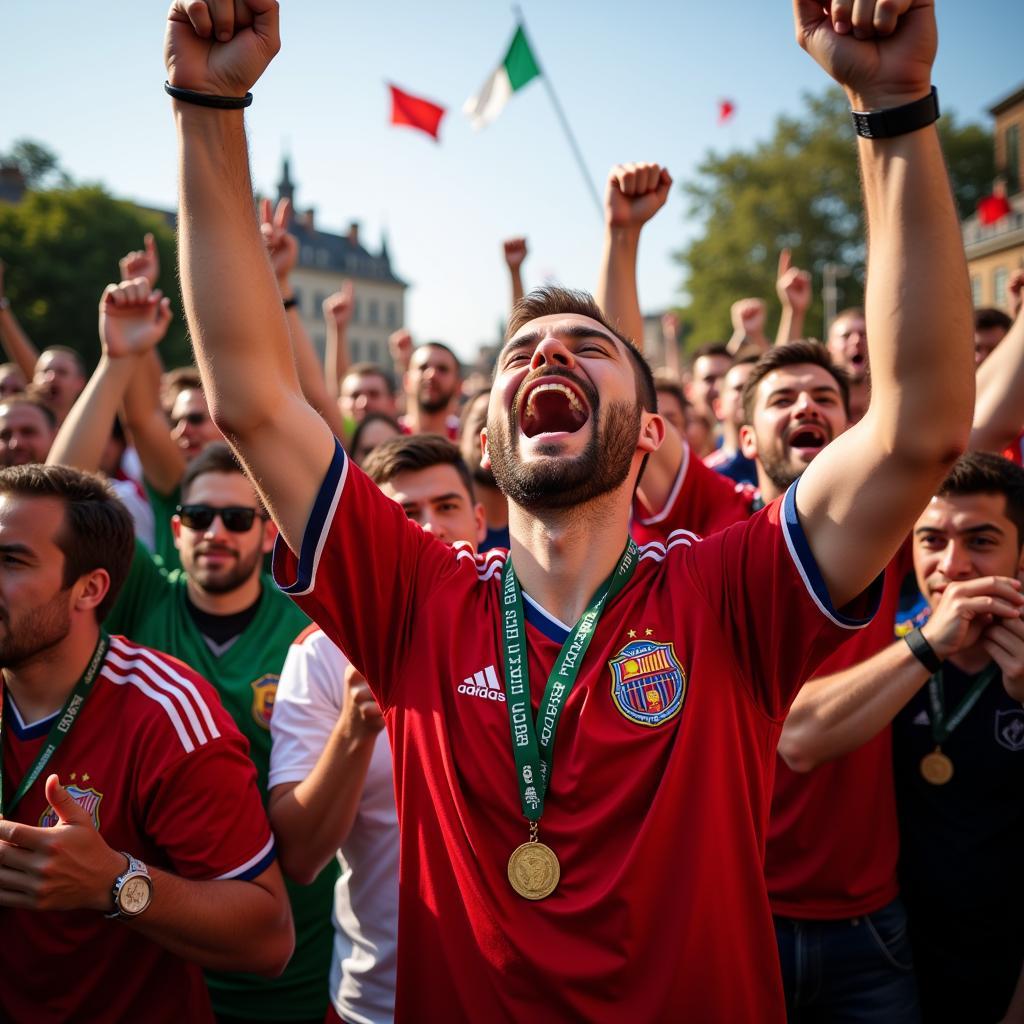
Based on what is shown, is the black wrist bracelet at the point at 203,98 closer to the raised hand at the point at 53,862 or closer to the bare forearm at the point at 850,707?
the raised hand at the point at 53,862

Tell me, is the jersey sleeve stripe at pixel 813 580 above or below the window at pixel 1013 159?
below

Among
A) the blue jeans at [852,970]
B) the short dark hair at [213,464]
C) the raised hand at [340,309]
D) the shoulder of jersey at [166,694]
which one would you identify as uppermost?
the raised hand at [340,309]

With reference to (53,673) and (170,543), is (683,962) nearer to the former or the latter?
(53,673)

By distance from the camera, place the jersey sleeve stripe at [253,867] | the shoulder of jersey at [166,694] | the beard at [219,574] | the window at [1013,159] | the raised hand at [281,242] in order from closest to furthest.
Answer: the jersey sleeve stripe at [253,867], the shoulder of jersey at [166,694], the beard at [219,574], the raised hand at [281,242], the window at [1013,159]

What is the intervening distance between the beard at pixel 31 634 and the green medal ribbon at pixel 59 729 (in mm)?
134

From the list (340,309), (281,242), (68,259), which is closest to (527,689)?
(281,242)

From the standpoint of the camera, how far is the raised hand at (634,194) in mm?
3141

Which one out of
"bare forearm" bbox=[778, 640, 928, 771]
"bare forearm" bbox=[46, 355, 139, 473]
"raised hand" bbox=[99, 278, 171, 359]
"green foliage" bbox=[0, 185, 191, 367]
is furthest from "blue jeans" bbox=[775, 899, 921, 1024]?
"green foliage" bbox=[0, 185, 191, 367]

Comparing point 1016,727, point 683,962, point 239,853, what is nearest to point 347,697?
point 239,853

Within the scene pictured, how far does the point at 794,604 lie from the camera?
1.78 m

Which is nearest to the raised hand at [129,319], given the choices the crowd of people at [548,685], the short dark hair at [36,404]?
the crowd of people at [548,685]

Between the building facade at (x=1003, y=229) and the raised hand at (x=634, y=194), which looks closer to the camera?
the raised hand at (x=634, y=194)

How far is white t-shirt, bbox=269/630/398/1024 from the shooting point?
2.65 metres

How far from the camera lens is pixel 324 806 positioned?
8.07 feet
